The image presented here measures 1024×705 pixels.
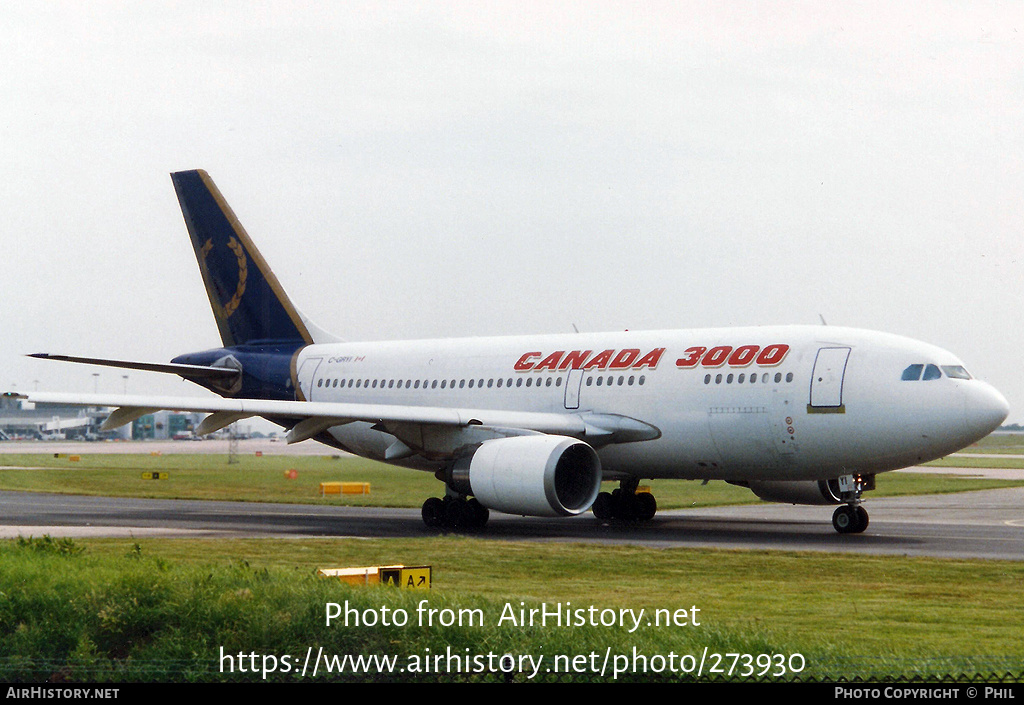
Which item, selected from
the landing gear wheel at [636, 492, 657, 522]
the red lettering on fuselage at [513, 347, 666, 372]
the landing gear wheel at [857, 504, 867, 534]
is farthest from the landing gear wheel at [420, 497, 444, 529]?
the landing gear wheel at [857, 504, 867, 534]

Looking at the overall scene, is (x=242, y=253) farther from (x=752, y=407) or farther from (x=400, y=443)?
(x=752, y=407)

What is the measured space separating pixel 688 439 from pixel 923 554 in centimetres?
562

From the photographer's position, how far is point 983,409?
67.3 feet

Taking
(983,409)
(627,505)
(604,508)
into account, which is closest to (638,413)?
(627,505)

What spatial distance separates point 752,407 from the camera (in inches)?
857

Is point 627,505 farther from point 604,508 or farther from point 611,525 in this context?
point 611,525

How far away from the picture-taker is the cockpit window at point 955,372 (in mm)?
20844

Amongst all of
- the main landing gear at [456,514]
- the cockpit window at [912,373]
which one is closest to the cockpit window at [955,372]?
the cockpit window at [912,373]

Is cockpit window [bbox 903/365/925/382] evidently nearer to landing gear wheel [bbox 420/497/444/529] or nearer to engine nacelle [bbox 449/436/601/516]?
engine nacelle [bbox 449/436/601/516]

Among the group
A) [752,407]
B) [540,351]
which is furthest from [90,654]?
[540,351]

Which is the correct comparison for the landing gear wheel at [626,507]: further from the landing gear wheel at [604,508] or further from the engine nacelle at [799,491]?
the engine nacelle at [799,491]

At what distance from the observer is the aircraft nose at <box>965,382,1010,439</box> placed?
2045cm

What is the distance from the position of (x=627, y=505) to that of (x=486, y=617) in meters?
16.8

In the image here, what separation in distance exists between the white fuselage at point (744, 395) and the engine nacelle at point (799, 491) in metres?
2.19
